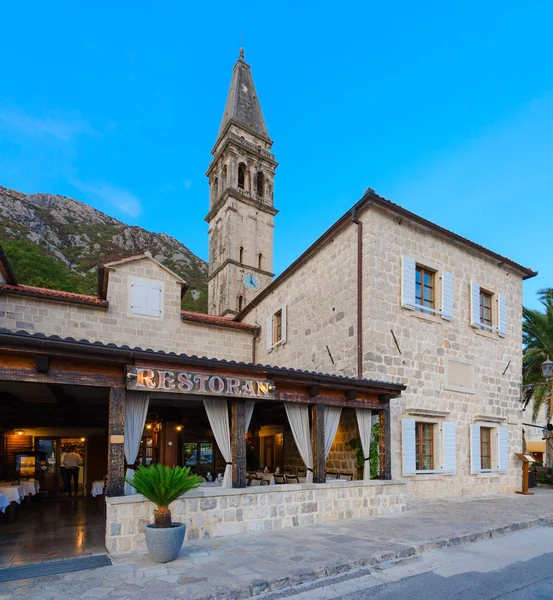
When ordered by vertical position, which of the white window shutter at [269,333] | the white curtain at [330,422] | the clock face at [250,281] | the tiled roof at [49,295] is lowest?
the white curtain at [330,422]

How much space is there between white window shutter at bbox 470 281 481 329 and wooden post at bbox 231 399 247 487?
828 cm

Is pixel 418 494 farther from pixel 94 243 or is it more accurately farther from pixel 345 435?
pixel 94 243

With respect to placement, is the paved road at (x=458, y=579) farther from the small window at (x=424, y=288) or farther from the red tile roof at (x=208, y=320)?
the red tile roof at (x=208, y=320)

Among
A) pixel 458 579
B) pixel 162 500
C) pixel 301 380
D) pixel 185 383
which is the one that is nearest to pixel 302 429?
pixel 301 380

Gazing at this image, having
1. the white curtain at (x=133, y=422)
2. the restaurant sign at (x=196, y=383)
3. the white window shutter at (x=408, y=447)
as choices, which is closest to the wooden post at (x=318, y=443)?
the restaurant sign at (x=196, y=383)

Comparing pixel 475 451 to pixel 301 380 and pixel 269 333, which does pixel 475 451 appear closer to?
pixel 301 380

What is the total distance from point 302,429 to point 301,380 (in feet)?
3.78

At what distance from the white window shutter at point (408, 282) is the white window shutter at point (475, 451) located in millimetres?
4112

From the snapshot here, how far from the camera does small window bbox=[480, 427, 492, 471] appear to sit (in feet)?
44.5

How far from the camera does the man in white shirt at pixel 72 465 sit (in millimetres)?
13250

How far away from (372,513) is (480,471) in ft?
17.1

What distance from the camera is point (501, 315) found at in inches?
568

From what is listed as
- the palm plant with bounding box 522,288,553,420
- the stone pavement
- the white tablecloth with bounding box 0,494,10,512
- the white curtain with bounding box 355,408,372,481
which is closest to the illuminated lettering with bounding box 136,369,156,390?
the stone pavement

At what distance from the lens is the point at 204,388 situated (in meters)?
7.51
